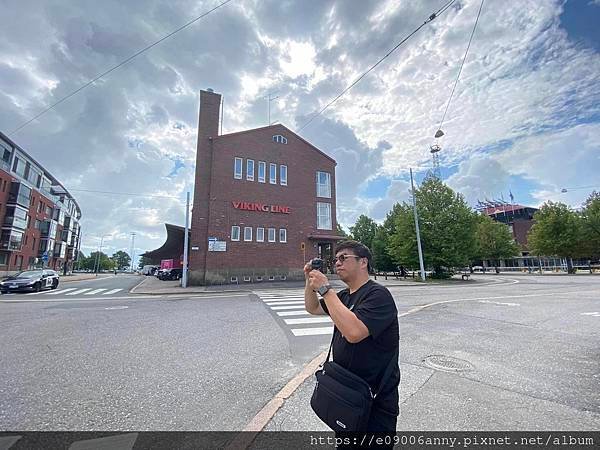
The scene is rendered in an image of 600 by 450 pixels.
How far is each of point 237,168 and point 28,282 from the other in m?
16.8

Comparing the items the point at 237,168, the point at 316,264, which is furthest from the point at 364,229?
the point at 316,264

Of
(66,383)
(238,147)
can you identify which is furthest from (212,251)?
(66,383)

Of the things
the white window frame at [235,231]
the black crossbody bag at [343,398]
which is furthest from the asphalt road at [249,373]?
the white window frame at [235,231]

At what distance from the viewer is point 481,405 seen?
3.41m

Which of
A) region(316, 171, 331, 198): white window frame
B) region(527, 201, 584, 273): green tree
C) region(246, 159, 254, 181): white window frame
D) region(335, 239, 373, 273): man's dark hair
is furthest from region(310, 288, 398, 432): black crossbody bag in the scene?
region(527, 201, 584, 273): green tree

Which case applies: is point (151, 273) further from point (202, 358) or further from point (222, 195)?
point (202, 358)

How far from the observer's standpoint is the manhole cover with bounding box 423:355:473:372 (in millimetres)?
4637

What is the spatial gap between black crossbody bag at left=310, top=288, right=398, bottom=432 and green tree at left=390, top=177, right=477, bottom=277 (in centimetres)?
3187

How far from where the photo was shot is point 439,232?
3131 cm

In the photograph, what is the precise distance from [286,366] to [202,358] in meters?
1.55

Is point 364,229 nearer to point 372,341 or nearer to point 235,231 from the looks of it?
point 235,231

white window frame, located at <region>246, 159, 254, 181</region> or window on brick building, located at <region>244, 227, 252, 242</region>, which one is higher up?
white window frame, located at <region>246, 159, 254, 181</region>

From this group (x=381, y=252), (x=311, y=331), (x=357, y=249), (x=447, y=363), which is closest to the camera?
(x=357, y=249)

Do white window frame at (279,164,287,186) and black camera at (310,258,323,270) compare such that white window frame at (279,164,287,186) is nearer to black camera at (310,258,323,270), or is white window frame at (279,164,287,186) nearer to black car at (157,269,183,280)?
black car at (157,269,183,280)
